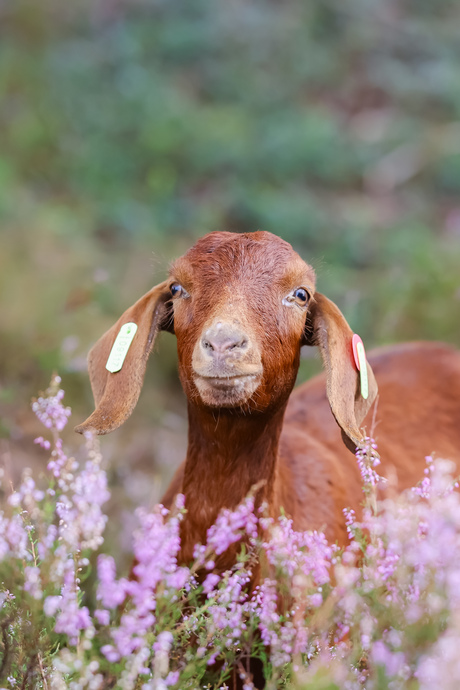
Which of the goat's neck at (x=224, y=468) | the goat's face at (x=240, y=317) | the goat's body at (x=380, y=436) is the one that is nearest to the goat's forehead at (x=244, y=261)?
the goat's face at (x=240, y=317)

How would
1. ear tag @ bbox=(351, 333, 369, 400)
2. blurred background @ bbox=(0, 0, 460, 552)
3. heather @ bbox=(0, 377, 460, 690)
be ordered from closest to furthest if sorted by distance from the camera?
heather @ bbox=(0, 377, 460, 690)
ear tag @ bbox=(351, 333, 369, 400)
blurred background @ bbox=(0, 0, 460, 552)

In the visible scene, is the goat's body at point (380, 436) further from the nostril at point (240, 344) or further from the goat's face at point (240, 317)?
the nostril at point (240, 344)

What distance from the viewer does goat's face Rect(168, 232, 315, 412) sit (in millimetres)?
2658

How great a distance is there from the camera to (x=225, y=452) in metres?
3.13

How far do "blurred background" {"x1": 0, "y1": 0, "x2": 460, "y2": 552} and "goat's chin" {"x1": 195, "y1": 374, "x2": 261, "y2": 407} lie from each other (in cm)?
184

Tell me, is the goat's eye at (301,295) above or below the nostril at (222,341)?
above

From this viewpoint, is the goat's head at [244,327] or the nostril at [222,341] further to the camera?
the goat's head at [244,327]

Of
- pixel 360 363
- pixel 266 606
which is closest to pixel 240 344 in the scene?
pixel 360 363

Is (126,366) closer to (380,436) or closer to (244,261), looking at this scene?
(244,261)

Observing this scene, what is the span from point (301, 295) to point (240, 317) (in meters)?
0.45

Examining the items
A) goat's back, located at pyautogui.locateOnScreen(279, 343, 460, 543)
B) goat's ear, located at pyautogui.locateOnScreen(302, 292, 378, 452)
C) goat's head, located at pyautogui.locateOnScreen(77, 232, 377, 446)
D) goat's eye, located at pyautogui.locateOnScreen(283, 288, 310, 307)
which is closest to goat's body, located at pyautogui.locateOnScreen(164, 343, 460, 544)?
goat's back, located at pyautogui.locateOnScreen(279, 343, 460, 543)

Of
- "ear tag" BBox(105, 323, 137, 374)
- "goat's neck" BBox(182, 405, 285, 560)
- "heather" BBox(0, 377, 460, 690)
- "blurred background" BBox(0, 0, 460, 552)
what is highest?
"blurred background" BBox(0, 0, 460, 552)

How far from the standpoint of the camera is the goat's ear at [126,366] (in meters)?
3.04

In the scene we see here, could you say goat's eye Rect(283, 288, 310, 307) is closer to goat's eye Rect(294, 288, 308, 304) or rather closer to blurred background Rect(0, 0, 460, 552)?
goat's eye Rect(294, 288, 308, 304)
